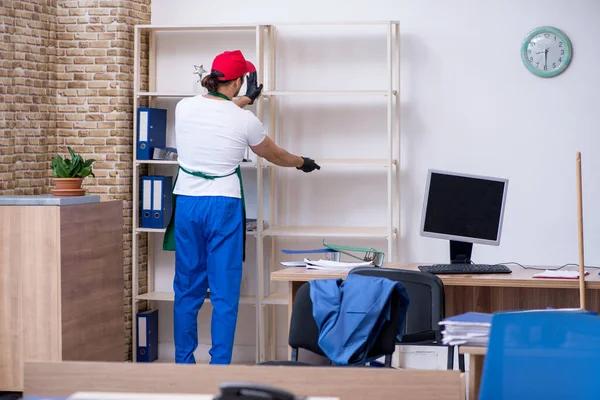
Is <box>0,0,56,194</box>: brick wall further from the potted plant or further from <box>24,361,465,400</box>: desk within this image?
<box>24,361,465,400</box>: desk

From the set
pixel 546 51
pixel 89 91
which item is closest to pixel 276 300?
pixel 89 91

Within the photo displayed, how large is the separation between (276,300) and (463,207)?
1567 mm

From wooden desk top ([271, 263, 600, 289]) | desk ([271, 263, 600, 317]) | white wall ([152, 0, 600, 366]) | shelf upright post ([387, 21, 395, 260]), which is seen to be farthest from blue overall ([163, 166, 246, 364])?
white wall ([152, 0, 600, 366])

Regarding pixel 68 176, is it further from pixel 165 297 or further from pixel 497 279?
pixel 497 279

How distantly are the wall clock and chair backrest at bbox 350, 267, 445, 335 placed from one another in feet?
7.45

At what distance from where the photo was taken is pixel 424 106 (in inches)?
210

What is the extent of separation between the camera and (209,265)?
14.8 ft

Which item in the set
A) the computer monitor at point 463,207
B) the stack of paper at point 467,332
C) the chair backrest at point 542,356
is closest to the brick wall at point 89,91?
the computer monitor at point 463,207

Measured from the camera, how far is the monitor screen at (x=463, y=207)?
407cm

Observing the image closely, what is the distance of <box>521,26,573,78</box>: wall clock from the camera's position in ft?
17.0

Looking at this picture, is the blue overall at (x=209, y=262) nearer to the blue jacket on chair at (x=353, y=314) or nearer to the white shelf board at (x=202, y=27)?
the white shelf board at (x=202, y=27)

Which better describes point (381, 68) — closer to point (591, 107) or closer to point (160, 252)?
point (591, 107)

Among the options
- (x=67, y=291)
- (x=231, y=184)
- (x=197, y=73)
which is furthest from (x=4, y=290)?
(x=197, y=73)

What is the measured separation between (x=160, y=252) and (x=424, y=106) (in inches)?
79.7
